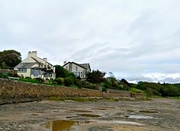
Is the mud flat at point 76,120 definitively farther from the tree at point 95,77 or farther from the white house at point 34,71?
the tree at point 95,77

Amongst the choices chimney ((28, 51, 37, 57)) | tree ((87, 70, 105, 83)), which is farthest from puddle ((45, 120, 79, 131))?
tree ((87, 70, 105, 83))

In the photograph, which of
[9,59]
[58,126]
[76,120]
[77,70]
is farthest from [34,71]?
[58,126]

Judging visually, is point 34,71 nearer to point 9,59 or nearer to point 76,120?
point 9,59

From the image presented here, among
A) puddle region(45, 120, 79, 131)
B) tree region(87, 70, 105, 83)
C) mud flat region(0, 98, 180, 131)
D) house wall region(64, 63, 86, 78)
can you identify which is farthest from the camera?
house wall region(64, 63, 86, 78)

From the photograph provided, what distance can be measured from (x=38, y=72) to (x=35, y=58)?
8.16m

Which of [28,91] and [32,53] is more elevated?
[32,53]

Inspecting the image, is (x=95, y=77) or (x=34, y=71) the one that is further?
(x=95, y=77)

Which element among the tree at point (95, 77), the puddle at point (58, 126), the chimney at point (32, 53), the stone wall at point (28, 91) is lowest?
the puddle at point (58, 126)

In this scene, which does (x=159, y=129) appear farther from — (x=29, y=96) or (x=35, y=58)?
(x=35, y=58)

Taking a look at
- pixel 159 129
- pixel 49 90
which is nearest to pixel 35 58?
pixel 49 90

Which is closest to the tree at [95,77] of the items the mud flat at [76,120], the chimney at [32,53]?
the chimney at [32,53]

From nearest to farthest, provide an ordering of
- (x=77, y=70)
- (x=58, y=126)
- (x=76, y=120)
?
(x=58, y=126) → (x=76, y=120) → (x=77, y=70)

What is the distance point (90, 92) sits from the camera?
173ft

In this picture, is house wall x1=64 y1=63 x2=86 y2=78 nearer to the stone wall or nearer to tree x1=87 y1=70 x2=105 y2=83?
tree x1=87 y1=70 x2=105 y2=83
